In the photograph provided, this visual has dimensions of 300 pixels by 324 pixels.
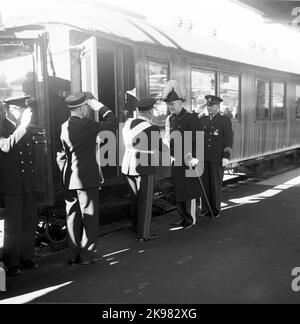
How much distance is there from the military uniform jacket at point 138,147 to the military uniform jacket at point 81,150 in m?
0.88

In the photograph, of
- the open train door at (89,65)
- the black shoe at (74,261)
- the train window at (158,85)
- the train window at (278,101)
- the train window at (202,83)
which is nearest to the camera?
the black shoe at (74,261)

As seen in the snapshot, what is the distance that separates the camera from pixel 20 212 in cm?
486

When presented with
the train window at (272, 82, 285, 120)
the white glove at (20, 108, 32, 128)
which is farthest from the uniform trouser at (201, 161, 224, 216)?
the train window at (272, 82, 285, 120)

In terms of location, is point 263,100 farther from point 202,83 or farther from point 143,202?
point 143,202

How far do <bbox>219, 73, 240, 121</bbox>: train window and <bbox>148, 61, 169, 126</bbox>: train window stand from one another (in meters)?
2.09

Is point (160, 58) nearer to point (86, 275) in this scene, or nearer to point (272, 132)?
point (86, 275)

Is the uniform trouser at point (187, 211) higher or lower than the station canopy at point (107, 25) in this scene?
lower

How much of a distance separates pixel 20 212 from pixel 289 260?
9.72 ft

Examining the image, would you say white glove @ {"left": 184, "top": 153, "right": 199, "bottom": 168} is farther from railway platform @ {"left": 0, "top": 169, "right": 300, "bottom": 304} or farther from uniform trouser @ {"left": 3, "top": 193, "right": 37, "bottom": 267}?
uniform trouser @ {"left": 3, "top": 193, "right": 37, "bottom": 267}

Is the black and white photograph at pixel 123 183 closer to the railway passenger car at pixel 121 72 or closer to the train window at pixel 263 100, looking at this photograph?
the railway passenger car at pixel 121 72

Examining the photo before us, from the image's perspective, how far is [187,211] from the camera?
6.73 metres

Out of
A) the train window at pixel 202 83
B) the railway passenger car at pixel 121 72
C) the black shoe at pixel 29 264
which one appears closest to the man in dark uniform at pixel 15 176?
the black shoe at pixel 29 264

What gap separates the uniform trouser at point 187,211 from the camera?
671 centimetres
